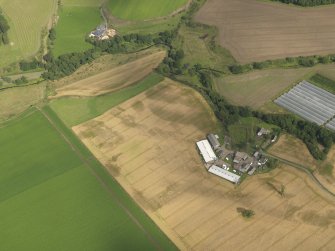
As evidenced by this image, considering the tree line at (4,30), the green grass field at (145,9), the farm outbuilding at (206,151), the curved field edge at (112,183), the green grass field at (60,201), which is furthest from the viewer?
the green grass field at (145,9)

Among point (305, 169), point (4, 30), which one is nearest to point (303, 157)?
point (305, 169)

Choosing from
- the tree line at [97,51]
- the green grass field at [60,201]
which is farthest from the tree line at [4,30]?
the green grass field at [60,201]

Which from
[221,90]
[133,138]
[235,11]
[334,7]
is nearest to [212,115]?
[221,90]

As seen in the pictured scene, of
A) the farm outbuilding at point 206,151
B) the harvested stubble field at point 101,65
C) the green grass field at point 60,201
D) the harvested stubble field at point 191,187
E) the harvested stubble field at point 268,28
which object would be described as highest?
the harvested stubble field at point 268,28

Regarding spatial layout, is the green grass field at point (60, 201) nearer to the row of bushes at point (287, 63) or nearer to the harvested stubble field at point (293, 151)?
the harvested stubble field at point (293, 151)

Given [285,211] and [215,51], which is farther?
[215,51]

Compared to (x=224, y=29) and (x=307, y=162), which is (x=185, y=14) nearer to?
(x=224, y=29)

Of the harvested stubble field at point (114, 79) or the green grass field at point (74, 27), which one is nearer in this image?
the harvested stubble field at point (114, 79)
